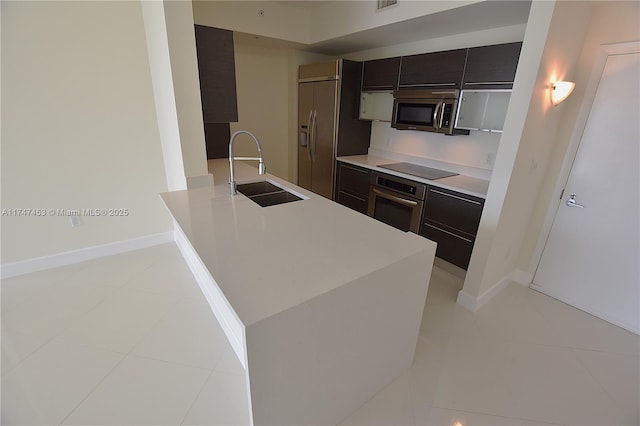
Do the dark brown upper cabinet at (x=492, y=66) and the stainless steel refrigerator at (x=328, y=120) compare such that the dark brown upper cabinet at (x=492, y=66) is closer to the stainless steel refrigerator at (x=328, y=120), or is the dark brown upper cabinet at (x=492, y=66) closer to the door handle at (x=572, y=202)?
the door handle at (x=572, y=202)

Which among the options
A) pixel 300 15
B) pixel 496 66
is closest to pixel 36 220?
pixel 300 15

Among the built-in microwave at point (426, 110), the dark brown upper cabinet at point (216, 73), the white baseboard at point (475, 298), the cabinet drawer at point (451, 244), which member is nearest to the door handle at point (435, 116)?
the built-in microwave at point (426, 110)

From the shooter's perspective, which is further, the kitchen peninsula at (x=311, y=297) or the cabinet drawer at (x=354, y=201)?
the cabinet drawer at (x=354, y=201)

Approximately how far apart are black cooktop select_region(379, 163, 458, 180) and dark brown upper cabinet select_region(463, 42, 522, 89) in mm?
887

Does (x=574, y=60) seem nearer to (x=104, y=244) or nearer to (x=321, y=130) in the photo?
(x=321, y=130)

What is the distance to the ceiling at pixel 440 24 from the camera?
2.24 metres

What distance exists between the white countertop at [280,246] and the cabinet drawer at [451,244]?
1.39 meters

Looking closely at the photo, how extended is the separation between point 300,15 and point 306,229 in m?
3.34

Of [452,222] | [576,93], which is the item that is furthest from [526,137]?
[452,222]

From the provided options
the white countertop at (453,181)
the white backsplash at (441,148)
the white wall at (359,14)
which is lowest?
the white countertop at (453,181)

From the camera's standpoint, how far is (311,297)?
3.37 ft

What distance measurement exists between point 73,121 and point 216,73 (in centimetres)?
140

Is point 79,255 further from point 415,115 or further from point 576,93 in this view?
point 576,93

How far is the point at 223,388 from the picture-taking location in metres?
1.65
